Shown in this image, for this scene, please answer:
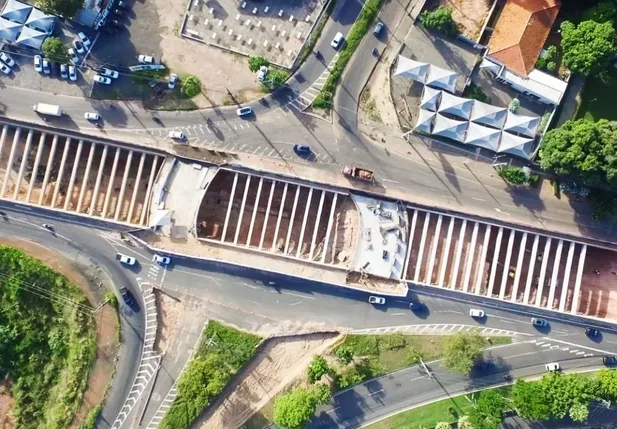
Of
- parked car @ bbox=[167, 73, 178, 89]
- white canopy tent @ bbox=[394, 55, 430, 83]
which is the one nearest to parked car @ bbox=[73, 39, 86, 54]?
parked car @ bbox=[167, 73, 178, 89]

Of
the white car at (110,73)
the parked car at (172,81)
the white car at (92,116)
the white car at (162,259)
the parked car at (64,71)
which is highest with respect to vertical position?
the parked car at (172,81)

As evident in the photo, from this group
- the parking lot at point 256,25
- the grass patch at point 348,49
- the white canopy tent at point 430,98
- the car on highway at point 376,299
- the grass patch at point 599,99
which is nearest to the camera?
the white canopy tent at point 430,98

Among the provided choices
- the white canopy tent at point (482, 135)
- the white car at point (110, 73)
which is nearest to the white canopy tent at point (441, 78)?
the white canopy tent at point (482, 135)

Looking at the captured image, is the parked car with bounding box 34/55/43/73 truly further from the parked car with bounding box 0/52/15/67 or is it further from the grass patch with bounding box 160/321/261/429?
the grass patch with bounding box 160/321/261/429

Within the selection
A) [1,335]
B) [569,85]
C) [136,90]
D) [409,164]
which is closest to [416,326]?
[409,164]

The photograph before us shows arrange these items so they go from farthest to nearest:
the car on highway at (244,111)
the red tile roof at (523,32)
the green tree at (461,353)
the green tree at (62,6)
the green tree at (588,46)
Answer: the car on highway at (244,111) → the red tile roof at (523,32) → the green tree at (461,353) → the green tree at (62,6) → the green tree at (588,46)

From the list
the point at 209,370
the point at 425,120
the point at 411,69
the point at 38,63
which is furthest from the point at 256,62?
the point at 209,370

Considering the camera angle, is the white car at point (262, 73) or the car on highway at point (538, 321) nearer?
the white car at point (262, 73)

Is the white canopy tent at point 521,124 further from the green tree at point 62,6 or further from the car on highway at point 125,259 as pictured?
the green tree at point 62,6
